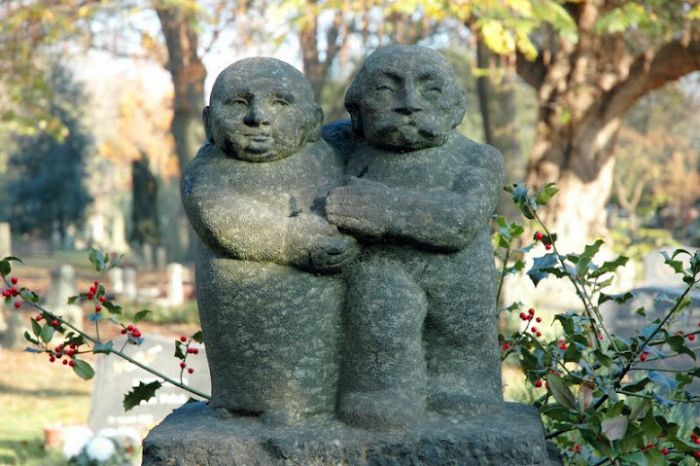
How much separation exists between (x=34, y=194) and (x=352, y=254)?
1055 inches

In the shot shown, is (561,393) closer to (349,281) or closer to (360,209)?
(349,281)

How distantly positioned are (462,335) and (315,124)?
0.88 meters

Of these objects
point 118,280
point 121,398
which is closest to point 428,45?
point 121,398

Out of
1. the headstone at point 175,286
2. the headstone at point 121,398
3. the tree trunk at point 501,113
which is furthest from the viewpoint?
the headstone at point 175,286

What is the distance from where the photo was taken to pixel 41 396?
30.1ft

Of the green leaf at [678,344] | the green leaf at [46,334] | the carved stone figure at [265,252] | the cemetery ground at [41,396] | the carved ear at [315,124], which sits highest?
the carved ear at [315,124]

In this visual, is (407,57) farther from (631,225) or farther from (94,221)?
(94,221)

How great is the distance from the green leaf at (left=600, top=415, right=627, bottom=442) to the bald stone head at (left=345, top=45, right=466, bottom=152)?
112 cm

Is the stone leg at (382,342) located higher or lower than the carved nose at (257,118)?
lower

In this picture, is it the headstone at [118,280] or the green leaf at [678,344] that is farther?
the headstone at [118,280]

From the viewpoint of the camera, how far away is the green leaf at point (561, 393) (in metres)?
→ 3.02

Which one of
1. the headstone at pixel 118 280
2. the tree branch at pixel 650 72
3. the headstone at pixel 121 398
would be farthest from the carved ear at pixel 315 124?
the headstone at pixel 118 280

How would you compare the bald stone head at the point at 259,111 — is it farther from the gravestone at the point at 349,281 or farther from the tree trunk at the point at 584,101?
the tree trunk at the point at 584,101

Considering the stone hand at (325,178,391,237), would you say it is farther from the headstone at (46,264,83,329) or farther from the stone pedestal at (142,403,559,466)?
the headstone at (46,264,83,329)
